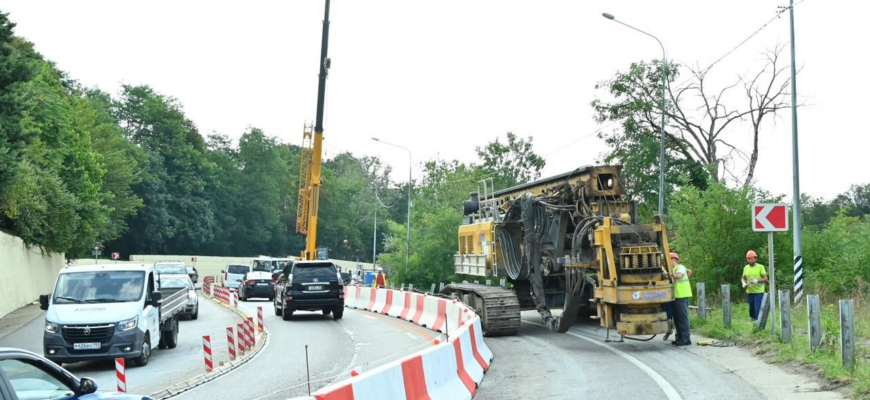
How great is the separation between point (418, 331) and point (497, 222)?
11.5 feet

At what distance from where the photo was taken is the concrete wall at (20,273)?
111ft

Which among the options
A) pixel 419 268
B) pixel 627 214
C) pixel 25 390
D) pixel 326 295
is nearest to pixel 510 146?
pixel 419 268

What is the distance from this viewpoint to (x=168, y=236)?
82750 mm

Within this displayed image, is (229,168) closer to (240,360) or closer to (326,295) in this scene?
(326,295)

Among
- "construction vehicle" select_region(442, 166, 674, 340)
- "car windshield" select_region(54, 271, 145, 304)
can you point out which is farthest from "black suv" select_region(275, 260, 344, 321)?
"car windshield" select_region(54, 271, 145, 304)

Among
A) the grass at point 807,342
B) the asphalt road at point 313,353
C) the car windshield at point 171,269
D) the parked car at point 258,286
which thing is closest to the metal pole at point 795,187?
the grass at point 807,342

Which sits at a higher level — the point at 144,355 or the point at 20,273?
the point at 20,273

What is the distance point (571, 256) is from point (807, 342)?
513 centimetres

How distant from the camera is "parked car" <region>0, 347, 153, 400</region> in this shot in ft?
19.1

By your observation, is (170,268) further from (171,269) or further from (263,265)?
(263,265)

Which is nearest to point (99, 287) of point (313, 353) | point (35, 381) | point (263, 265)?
point (313, 353)

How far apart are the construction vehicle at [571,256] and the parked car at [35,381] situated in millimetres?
10959

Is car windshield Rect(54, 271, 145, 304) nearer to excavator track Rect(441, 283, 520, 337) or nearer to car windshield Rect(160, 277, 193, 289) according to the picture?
excavator track Rect(441, 283, 520, 337)

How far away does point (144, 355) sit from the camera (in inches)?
648
